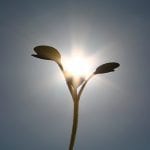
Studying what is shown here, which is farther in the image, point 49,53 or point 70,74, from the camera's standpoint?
point 70,74

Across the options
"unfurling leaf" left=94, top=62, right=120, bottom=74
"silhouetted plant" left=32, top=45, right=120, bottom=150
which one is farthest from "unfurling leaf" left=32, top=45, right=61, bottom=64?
"unfurling leaf" left=94, top=62, right=120, bottom=74

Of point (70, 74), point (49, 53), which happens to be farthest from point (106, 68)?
point (49, 53)

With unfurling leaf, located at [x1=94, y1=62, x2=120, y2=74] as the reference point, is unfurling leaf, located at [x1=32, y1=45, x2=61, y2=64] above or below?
above

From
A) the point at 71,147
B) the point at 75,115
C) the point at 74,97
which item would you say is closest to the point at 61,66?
the point at 74,97

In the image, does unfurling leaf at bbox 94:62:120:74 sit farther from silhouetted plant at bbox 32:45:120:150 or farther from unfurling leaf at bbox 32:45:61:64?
unfurling leaf at bbox 32:45:61:64

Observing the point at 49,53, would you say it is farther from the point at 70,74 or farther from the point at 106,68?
the point at 106,68

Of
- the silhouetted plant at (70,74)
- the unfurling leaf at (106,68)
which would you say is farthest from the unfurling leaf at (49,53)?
the unfurling leaf at (106,68)

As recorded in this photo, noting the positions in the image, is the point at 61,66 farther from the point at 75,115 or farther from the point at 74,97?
the point at 75,115

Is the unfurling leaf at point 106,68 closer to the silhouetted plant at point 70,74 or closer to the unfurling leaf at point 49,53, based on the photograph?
the silhouetted plant at point 70,74

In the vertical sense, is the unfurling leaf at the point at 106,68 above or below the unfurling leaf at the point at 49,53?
below

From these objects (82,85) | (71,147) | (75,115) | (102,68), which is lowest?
(71,147)

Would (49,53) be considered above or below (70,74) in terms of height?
above
